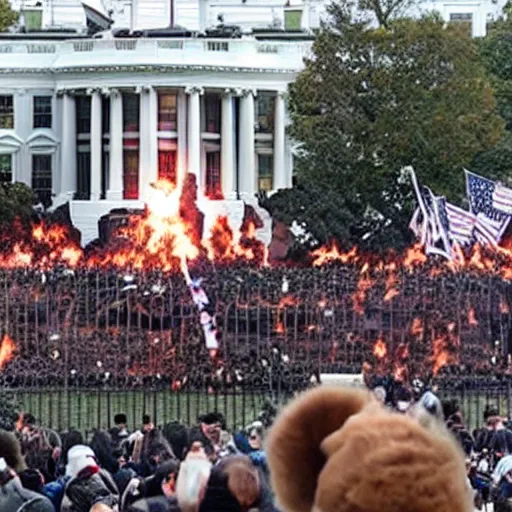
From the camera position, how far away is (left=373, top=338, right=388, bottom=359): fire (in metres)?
34.5

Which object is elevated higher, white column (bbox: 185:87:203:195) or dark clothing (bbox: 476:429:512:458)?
white column (bbox: 185:87:203:195)

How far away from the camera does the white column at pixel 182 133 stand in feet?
233

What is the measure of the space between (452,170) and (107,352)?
2244cm

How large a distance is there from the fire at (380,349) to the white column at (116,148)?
3568 cm

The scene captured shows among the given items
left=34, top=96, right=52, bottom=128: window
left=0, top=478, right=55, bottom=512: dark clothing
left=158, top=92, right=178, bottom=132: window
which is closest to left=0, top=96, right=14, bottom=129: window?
left=34, top=96, right=52, bottom=128: window

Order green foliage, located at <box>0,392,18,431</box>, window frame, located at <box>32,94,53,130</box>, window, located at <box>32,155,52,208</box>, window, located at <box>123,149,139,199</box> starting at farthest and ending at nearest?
window frame, located at <box>32,94,53,130</box> < window, located at <box>32,155,52,208</box> < window, located at <box>123,149,139,199</box> < green foliage, located at <box>0,392,18,431</box>

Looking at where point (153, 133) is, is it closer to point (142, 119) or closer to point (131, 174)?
point (142, 119)

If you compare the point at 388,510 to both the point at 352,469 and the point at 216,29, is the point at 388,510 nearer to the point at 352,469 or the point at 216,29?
the point at 352,469

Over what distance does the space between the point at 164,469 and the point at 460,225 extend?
96.4 ft

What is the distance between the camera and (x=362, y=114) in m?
57.0

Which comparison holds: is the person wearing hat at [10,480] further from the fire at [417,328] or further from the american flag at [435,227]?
the american flag at [435,227]

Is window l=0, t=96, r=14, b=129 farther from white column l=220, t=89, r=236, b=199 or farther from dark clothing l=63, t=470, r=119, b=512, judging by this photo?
dark clothing l=63, t=470, r=119, b=512

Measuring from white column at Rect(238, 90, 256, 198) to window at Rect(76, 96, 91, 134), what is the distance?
5.23 m

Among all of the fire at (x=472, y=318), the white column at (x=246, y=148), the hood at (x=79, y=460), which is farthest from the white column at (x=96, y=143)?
the hood at (x=79, y=460)
